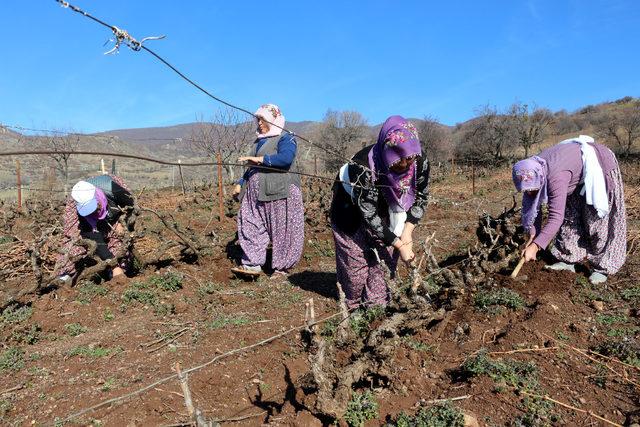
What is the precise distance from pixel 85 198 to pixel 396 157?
2863 mm

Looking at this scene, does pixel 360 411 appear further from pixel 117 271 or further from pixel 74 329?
pixel 117 271

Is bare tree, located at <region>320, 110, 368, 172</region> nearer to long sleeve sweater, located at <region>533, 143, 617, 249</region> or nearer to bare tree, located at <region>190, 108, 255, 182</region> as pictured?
bare tree, located at <region>190, 108, 255, 182</region>

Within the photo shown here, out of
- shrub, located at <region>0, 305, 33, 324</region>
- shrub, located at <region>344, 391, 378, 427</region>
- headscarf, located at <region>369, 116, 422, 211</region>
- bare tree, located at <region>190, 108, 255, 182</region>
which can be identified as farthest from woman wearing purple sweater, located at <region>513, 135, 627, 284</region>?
bare tree, located at <region>190, 108, 255, 182</region>

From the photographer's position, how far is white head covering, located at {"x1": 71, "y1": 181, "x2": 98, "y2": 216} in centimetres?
436

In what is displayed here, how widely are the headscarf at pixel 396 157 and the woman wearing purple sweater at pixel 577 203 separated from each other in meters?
1.02

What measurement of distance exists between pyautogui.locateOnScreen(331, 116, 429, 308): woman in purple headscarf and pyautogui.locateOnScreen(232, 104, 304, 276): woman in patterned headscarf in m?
1.24

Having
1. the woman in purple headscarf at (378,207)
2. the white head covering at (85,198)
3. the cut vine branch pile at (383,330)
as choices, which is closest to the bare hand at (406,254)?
the woman in purple headscarf at (378,207)

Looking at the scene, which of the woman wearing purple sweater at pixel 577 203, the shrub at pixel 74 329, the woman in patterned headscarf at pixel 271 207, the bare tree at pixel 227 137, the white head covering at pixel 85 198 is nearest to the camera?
the woman wearing purple sweater at pixel 577 203

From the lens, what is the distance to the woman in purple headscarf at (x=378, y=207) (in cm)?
→ 302

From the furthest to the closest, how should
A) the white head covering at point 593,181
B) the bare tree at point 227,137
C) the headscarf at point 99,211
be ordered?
the bare tree at point 227,137 < the headscarf at point 99,211 < the white head covering at point 593,181

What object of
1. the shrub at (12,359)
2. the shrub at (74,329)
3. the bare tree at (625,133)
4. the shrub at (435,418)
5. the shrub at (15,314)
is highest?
the bare tree at (625,133)

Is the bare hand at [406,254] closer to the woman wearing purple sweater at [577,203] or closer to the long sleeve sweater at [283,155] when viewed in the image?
the woman wearing purple sweater at [577,203]

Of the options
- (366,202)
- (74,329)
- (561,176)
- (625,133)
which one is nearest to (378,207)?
(366,202)

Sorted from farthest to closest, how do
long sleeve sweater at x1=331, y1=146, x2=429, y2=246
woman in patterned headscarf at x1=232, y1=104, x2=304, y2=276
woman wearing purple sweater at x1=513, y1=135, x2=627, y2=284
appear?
woman in patterned headscarf at x1=232, y1=104, x2=304, y2=276, woman wearing purple sweater at x1=513, y1=135, x2=627, y2=284, long sleeve sweater at x1=331, y1=146, x2=429, y2=246
